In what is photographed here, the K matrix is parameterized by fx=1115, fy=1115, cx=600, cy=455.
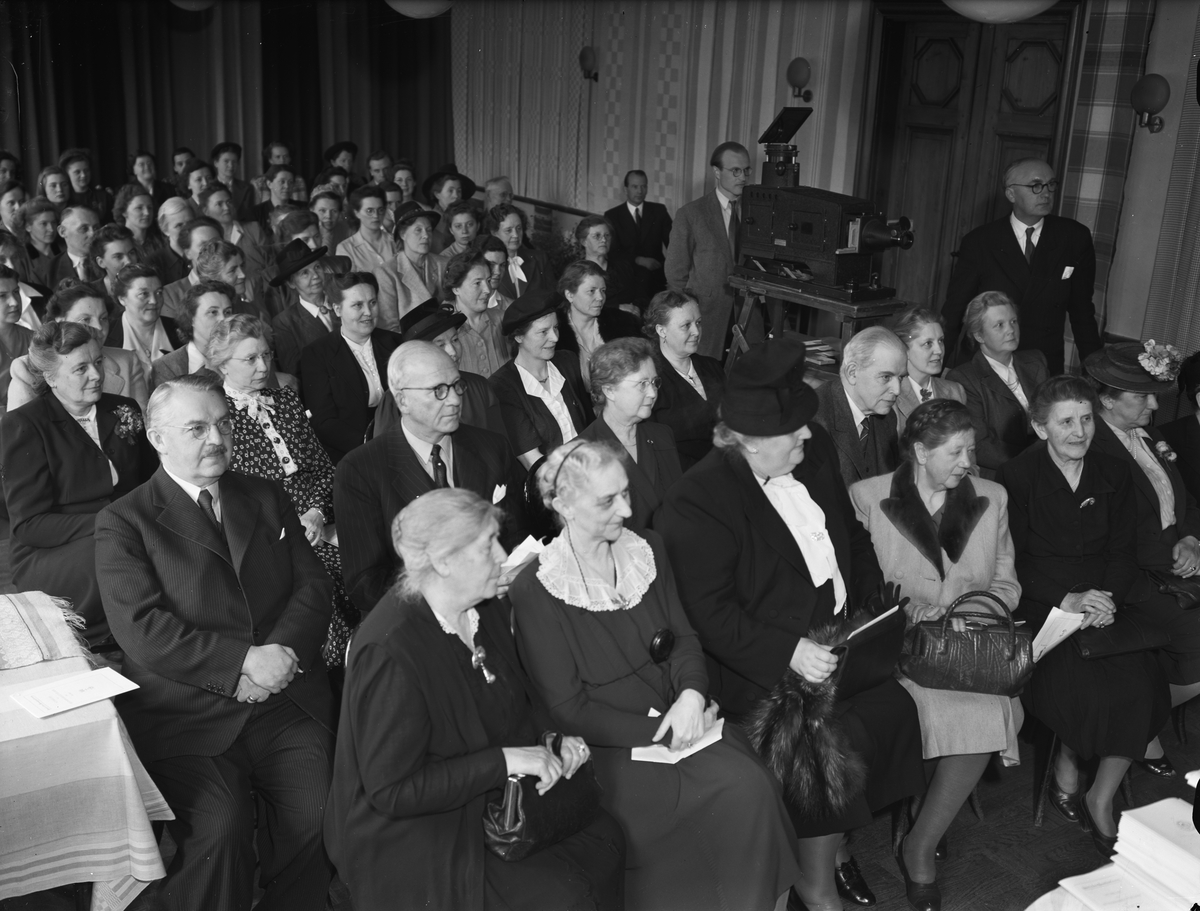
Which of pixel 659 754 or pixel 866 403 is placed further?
pixel 866 403

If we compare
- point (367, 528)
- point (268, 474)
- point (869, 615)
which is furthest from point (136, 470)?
point (869, 615)

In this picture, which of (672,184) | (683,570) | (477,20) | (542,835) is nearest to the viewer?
(542,835)

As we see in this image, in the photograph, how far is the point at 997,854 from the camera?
11.4ft

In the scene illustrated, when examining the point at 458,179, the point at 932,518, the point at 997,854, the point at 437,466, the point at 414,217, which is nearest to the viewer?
the point at 997,854

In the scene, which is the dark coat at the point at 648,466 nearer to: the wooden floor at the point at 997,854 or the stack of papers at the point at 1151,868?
the wooden floor at the point at 997,854

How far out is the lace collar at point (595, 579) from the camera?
2863mm

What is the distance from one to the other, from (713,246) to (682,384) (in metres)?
2.29

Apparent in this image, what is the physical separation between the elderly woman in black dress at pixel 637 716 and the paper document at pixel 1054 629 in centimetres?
113

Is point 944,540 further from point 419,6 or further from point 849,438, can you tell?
point 419,6

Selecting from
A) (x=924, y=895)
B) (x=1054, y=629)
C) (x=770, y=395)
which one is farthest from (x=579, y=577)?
(x=1054, y=629)

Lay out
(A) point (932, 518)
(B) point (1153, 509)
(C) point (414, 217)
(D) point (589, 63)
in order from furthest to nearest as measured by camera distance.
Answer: (D) point (589, 63), (C) point (414, 217), (B) point (1153, 509), (A) point (932, 518)

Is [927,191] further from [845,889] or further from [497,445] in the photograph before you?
[845,889]

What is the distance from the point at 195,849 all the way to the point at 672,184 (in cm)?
734

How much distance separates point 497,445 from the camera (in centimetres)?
396
